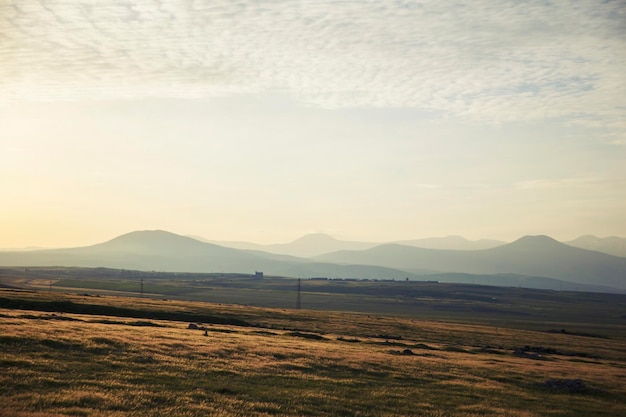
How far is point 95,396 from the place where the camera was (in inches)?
962

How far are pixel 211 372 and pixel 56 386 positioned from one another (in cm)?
1072

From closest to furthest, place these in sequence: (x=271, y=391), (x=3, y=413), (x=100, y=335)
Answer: (x=3, y=413)
(x=271, y=391)
(x=100, y=335)

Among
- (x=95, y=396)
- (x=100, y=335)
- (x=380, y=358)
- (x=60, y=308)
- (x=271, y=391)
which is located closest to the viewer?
(x=95, y=396)

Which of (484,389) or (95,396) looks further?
(484,389)

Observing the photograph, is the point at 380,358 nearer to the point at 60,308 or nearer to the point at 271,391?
the point at 271,391

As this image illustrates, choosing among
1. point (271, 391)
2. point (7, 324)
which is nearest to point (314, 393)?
point (271, 391)

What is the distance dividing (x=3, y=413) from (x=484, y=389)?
31669 millimetres

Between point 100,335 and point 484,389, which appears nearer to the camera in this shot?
point 484,389

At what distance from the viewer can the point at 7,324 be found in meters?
44.2

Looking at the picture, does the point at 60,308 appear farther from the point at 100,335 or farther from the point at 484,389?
the point at 484,389

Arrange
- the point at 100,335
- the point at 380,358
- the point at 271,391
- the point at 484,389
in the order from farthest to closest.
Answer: the point at 380,358 < the point at 100,335 < the point at 484,389 < the point at 271,391

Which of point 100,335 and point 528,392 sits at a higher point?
point 100,335

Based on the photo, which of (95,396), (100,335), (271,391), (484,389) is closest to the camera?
(95,396)

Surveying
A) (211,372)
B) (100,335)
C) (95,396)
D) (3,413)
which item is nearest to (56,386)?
(95,396)
